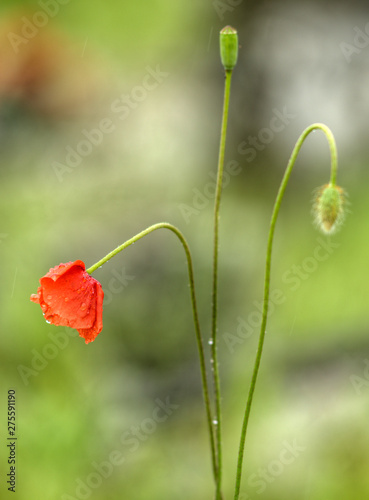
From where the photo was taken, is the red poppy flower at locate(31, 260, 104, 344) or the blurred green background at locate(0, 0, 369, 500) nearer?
the red poppy flower at locate(31, 260, 104, 344)

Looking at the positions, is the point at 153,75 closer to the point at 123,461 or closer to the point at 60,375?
the point at 60,375

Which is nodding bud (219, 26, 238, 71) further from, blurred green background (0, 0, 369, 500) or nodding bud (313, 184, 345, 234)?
blurred green background (0, 0, 369, 500)

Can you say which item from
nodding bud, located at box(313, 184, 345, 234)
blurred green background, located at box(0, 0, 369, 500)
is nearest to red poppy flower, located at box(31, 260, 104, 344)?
nodding bud, located at box(313, 184, 345, 234)

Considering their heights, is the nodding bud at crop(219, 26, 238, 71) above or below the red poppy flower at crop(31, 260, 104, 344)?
above

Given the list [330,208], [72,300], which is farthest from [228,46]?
[72,300]

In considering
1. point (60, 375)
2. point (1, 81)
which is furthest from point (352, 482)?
point (1, 81)

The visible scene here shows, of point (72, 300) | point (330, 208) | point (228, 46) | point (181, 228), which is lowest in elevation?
point (181, 228)

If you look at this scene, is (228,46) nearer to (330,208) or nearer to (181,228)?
(330,208)
